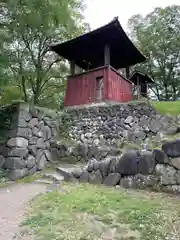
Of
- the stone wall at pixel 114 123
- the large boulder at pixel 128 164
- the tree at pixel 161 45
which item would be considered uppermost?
the tree at pixel 161 45

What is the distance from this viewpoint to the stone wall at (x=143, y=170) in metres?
4.90

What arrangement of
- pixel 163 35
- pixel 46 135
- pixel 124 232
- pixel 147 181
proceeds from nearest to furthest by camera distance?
pixel 124 232 < pixel 147 181 < pixel 46 135 < pixel 163 35

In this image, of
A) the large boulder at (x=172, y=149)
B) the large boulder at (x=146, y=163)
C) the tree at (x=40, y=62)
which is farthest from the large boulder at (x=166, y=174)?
the tree at (x=40, y=62)

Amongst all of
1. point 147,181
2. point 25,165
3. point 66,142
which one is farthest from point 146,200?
point 66,142

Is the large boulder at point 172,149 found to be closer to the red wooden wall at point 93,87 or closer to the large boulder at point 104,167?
the large boulder at point 104,167

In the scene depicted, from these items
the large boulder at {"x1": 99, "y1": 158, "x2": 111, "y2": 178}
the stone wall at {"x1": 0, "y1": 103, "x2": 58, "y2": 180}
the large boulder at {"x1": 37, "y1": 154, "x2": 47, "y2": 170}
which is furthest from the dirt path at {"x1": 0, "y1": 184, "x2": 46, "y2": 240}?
the large boulder at {"x1": 99, "y1": 158, "x2": 111, "y2": 178}

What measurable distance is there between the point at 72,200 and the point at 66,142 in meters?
4.44

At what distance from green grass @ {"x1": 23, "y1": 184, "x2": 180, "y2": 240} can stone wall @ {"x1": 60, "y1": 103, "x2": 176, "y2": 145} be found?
13.9 ft

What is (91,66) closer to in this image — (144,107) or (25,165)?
(144,107)

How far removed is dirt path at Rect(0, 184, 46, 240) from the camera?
3.16 m

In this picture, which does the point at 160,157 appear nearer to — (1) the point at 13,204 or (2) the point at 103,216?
(2) the point at 103,216

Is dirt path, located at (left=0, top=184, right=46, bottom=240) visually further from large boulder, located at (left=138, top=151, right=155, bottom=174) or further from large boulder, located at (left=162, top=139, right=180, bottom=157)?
large boulder, located at (left=162, top=139, right=180, bottom=157)

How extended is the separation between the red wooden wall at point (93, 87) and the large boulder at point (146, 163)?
18.7 ft

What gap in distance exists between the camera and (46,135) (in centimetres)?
828
